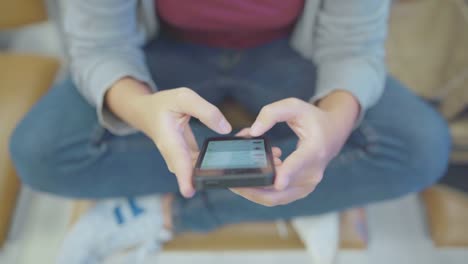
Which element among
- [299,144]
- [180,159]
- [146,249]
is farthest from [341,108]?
[146,249]

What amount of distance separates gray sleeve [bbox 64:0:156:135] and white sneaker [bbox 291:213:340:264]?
30 cm

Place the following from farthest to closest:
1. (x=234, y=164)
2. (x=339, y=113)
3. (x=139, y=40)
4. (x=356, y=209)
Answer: (x=356, y=209) < (x=139, y=40) < (x=339, y=113) < (x=234, y=164)

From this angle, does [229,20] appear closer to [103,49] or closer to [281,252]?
[103,49]

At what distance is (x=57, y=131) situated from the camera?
0.64 meters

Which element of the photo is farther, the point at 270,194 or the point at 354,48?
the point at 354,48

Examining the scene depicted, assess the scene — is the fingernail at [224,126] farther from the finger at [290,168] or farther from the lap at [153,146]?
the lap at [153,146]

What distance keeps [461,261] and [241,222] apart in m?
0.34

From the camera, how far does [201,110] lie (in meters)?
0.42

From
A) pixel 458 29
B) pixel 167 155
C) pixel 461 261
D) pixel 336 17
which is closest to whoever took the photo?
pixel 167 155

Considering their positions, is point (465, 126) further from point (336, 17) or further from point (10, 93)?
point (10, 93)

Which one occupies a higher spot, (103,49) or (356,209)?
(103,49)

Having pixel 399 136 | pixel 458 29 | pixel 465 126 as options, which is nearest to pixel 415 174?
pixel 399 136

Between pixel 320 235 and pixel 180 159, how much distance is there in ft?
1.18

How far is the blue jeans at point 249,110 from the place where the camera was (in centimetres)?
64
